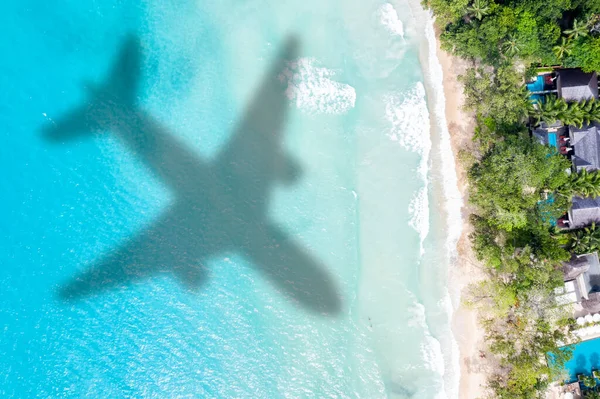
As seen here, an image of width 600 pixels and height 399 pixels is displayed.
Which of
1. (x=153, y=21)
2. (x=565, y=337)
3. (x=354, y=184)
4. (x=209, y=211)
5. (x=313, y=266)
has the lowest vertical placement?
(x=565, y=337)

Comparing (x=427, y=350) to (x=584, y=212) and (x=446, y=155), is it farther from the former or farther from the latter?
(x=584, y=212)

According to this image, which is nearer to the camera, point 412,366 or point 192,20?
point 412,366

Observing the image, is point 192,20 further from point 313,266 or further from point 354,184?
point 313,266

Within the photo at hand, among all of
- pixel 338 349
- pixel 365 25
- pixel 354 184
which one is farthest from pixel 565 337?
pixel 365 25

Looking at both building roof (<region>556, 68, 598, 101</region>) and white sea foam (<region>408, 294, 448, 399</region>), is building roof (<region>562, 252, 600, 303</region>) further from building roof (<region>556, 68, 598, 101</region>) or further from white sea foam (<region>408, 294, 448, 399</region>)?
building roof (<region>556, 68, 598, 101</region>)

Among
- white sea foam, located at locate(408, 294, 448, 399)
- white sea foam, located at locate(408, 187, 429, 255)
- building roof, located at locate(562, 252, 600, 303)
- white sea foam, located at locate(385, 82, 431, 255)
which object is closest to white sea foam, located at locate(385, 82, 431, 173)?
white sea foam, located at locate(385, 82, 431, 255)

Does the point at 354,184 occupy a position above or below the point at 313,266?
above

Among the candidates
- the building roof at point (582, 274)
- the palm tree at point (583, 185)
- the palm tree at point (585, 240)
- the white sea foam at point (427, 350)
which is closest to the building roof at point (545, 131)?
the palm tree at point (583, 185)
